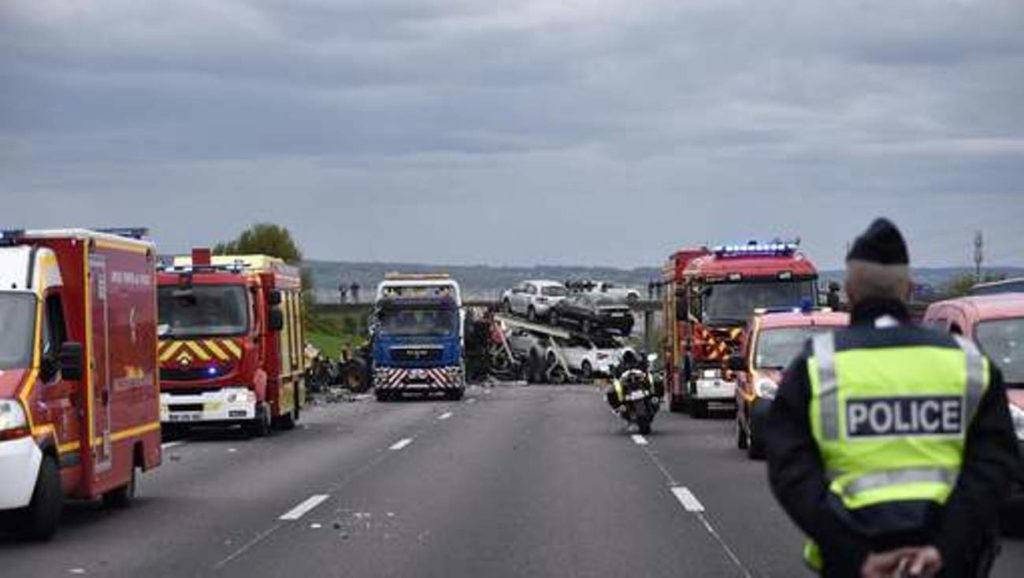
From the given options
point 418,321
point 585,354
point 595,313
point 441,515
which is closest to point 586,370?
point 585,354

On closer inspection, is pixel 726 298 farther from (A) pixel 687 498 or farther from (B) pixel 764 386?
(A) pixel 687 498

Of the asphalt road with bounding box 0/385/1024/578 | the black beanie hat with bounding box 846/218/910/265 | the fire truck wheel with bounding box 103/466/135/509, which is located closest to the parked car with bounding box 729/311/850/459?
the asphalt road with bounding box 0/385/1024/578

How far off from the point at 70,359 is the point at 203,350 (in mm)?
13561

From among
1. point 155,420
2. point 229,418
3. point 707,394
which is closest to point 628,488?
point 155,420

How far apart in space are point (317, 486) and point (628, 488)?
329 centimetres

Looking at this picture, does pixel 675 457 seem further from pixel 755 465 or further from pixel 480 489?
pixel 480 489

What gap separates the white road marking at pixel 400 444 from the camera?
2437 centimetres

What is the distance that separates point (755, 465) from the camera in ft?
66.4

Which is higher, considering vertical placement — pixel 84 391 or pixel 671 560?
pixel 84 391

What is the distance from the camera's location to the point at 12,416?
12.6 metres

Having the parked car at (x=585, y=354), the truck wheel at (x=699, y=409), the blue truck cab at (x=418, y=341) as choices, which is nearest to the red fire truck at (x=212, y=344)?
the truck wheel at (x=699, y=409)

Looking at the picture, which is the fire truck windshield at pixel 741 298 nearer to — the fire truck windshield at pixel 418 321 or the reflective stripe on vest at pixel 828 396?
the fire truck windshield at pixel 418 321

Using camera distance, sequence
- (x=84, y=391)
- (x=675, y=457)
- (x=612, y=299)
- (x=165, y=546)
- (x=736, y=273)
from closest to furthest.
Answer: (x=165, y=546) < (x=84, y=391) < (x=675, y=457) < (x=736, y=273) < (x=612, y=299)

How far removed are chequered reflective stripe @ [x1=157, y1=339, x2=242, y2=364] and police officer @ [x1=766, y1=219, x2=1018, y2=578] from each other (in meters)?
22.5
